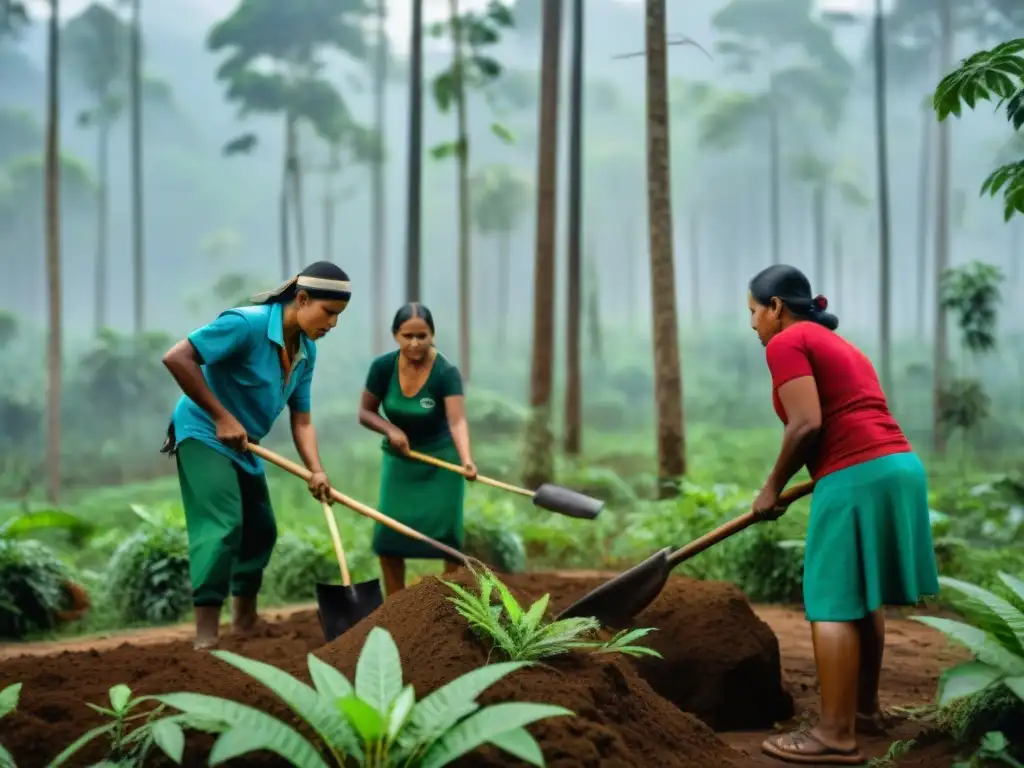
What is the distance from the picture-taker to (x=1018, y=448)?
19.2 meters

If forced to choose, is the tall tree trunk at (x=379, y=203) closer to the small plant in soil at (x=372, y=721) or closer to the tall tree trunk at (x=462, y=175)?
the tall tree trunk at (x=462, y=175)

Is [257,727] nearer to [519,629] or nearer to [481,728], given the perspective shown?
[481,728]

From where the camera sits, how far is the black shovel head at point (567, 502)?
5543 millimetres

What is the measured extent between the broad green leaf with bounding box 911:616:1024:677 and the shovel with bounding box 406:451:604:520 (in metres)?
2.59

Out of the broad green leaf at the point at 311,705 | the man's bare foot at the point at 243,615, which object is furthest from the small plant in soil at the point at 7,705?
the man's bare foot at the point at 243,615

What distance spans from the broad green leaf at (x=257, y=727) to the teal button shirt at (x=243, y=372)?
2.29 m

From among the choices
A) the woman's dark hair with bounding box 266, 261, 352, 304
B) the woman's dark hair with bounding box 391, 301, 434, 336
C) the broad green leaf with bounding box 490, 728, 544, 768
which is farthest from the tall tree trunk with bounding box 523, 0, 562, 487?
the broad green leaf with bounding box 490, 728, 544, 768

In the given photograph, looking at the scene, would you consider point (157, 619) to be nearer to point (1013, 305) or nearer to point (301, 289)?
point (301, 289)

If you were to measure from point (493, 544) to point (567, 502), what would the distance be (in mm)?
2969

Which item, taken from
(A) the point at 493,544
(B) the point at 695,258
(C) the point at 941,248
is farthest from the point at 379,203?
(B) the point at 695,258

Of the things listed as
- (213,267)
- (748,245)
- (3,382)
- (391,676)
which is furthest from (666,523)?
(748,245)

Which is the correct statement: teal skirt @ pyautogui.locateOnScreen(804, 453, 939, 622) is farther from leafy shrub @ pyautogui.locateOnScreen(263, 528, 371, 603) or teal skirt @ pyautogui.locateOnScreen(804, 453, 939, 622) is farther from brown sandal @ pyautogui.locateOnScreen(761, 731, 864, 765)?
leafy shrub @ pyautogui.locateOnScreen(263, 528, 371, 603)

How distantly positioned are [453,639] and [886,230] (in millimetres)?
15773

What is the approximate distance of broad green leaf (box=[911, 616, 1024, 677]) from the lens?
2.93 meters
